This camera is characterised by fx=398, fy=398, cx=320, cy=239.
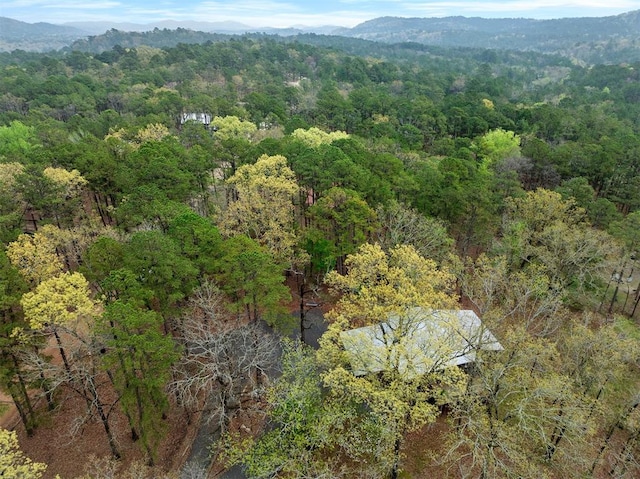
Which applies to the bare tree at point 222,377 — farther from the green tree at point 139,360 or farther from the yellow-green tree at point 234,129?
the yellow-green tree at point 234,129

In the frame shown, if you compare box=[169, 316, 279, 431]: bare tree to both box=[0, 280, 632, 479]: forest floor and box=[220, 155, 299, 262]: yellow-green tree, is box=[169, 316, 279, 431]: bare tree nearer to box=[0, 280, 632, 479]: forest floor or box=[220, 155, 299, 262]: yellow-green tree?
box=[0, 280, 632, 479]: forest floor

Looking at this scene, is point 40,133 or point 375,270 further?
point 40,133

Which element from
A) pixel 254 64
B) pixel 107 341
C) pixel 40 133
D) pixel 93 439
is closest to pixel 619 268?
pixel 107 341

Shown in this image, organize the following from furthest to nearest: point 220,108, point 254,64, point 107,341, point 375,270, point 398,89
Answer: point 254,64
point 398,89
point 220,108
point 375,270
point 107,341

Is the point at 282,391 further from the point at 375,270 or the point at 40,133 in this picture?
the point at 40,133

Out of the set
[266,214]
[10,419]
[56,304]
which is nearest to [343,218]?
[266,214]

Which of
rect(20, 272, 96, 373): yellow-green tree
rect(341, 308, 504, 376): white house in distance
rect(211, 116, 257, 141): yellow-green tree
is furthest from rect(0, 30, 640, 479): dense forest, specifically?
rect(211, 116, 257, 141): yellow-green tree
